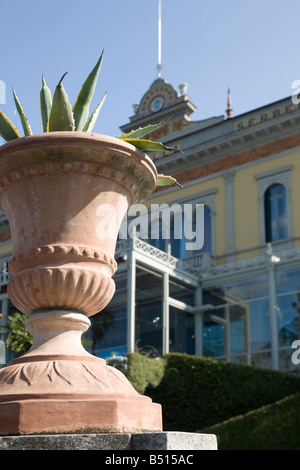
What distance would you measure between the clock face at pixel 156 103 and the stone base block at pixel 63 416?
25761 millimetres

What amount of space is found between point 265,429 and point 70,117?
452 inches

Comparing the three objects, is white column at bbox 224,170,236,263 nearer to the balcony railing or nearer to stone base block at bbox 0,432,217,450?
the balcony railing

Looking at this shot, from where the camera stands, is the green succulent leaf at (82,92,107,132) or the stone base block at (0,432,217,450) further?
the green succulent leaf at (82,92,107,132)

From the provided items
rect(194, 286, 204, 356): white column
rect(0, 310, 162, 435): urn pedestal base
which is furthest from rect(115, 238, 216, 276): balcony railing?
rect(0, 310, 162, 435): urn pedestal base

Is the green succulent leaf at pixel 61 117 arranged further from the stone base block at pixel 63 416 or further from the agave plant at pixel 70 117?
the stone base block at pixel 63 416

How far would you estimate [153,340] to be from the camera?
1894 centimetres

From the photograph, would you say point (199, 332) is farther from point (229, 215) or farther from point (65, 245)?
point (65, 245)

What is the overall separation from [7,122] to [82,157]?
0.69 m

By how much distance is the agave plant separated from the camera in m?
4.02

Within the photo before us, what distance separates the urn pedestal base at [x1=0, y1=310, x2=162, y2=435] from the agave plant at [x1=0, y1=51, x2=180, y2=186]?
1155mm

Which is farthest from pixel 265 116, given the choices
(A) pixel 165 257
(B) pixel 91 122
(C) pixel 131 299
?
(B) pixel 91 122

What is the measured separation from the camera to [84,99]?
435 centimetres

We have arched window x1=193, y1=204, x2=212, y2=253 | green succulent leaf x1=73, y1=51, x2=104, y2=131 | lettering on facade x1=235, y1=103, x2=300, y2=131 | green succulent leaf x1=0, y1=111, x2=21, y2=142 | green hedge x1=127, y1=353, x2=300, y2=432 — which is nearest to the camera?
green succulent leaf x1=0, y1=111, x2=21, y2=142
